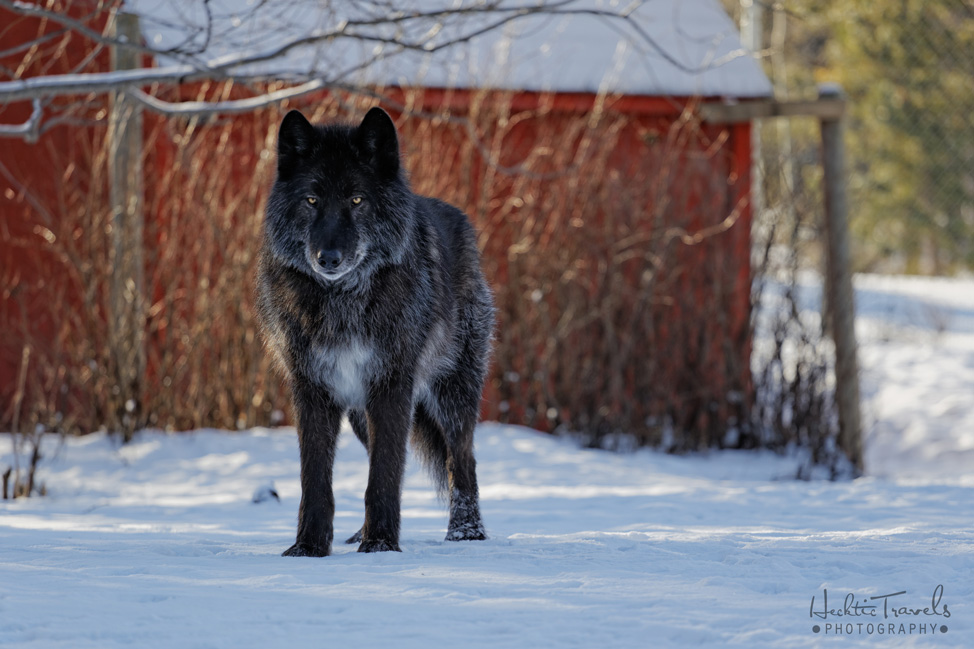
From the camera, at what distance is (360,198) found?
156 inches

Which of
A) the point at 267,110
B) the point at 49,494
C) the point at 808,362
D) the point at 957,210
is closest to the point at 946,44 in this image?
the point at 957,210

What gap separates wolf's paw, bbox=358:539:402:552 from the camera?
12.9 ft

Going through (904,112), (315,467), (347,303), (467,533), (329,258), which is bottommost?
(467,533)

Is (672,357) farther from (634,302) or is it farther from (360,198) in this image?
(360,198)

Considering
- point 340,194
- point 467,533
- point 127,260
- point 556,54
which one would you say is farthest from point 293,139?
point 556,54

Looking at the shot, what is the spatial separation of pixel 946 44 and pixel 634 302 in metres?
13.3

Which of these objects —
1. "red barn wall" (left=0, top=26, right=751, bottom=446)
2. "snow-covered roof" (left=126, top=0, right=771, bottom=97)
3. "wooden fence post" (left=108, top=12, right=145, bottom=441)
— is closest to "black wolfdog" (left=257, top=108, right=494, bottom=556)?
"wooden fence post" (left=108, top=12, right=145, bottom=441)

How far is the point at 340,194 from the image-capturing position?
12.9ft

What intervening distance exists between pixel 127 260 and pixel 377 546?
4852 millimetres

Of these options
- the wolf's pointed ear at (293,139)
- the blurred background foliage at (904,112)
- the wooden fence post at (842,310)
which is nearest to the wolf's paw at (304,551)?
→ the wolf's pointed ear at (293,139)

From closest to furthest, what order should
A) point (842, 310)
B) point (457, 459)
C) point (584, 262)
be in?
point (457, 459) < point (842, 310) < point (584, 262)

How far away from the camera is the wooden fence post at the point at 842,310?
28.3ft

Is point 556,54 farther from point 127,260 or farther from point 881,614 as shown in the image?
point 881,614

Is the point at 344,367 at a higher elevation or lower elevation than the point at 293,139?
lower
